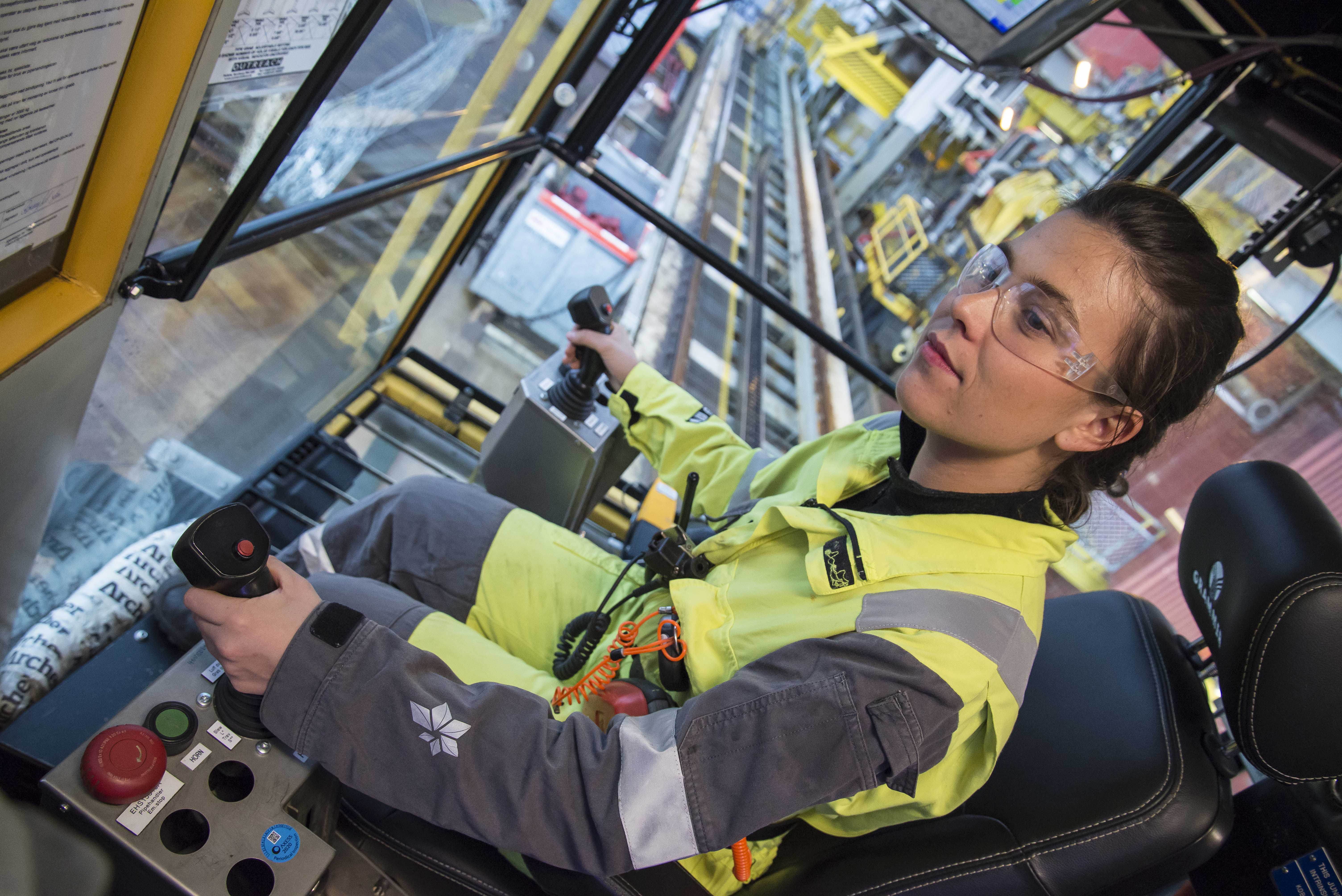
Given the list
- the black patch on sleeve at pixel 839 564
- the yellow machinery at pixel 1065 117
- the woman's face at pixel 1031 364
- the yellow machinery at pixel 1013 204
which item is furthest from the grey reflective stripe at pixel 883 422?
the yellow machinery at pixel 1065 117

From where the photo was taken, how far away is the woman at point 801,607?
0.89 meters

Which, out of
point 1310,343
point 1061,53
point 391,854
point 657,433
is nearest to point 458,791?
point 391,854

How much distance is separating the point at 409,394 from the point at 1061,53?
9139mm

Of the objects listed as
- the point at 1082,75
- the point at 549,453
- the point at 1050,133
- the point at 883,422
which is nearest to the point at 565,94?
the point at 549,453

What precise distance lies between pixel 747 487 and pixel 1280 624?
34.8 inches

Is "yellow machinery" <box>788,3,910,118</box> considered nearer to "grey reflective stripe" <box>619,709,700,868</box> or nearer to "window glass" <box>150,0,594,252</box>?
"window glass" <box>150,0,594,252</box>

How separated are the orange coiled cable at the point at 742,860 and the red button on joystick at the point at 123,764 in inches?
28.1

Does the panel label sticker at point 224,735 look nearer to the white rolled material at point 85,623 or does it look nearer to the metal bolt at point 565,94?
the white rolled material at point 85,623

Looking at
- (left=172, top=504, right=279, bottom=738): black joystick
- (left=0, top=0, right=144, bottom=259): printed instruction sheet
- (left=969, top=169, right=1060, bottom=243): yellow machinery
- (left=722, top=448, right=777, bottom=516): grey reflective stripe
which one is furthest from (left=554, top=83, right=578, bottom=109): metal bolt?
(left=969, top=169, right=1060, bottom=243): yellow machinery

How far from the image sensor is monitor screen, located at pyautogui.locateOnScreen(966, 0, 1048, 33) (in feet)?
6.35

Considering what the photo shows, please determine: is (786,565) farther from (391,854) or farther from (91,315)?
(91,315)

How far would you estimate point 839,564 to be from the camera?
105 cm

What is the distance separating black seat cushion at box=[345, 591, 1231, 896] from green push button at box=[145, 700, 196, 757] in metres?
0.28

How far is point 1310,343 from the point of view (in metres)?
3.30
